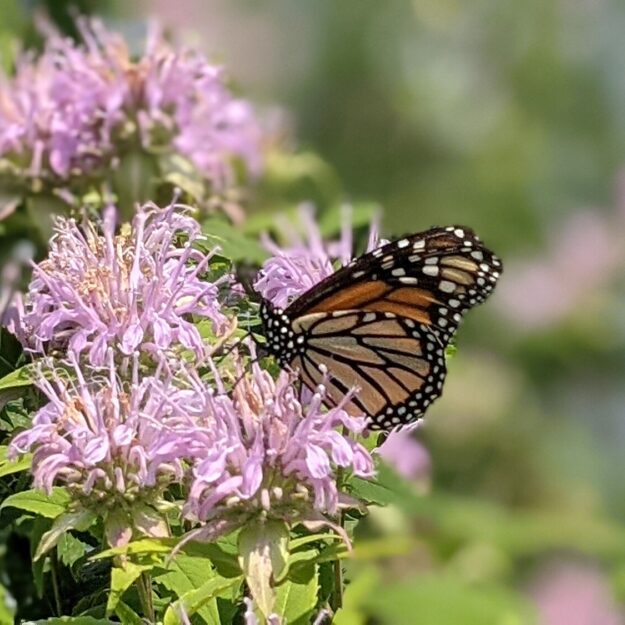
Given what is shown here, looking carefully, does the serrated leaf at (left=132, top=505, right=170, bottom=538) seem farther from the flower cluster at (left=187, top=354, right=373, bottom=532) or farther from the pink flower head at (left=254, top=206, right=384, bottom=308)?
the pink flower head at (left=254, top=206, right=384, bottom=308)

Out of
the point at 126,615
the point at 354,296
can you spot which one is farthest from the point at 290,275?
the point at 126,615

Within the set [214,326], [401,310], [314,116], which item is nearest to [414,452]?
[401,310]

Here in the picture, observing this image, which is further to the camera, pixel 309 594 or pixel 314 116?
pixel 314 116

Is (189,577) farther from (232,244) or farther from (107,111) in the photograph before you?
(107,111)

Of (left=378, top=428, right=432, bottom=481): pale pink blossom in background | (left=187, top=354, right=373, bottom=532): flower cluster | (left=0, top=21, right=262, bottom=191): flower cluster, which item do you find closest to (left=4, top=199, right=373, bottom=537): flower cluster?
(left=187, top=354, right=373, bottom=532): flower cluster

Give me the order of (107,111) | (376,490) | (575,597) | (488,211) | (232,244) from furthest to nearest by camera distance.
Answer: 1. (488,211)
2. (575,597)
3. (107,111)
4. (232,244)
5. (376,490)

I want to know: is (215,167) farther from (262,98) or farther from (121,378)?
(262,98)
